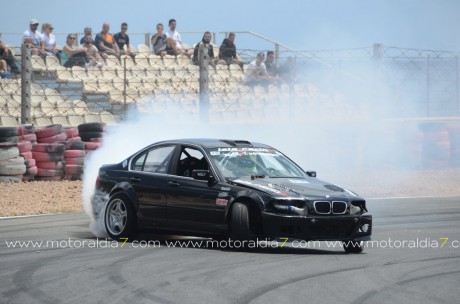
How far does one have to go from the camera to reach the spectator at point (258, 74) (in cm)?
2111

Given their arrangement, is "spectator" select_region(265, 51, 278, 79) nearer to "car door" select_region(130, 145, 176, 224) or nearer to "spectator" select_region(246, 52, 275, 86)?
"spectator" select_region(246, 52, 275, 86)

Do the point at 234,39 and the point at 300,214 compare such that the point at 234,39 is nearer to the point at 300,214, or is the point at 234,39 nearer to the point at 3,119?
the point at 3,119

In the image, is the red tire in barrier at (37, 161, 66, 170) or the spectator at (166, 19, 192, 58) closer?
the red tire in barrier at (37, 161, 66, 170)

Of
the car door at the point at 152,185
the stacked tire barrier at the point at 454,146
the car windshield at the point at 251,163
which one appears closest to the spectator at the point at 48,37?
the stacked tire barrier at the point at 454,146

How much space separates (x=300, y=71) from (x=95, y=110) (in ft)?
15.5

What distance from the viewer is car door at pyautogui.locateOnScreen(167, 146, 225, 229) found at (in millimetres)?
9773

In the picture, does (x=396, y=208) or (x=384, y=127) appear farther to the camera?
(x=384, y=127)

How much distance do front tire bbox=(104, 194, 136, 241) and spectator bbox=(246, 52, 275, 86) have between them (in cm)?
1065

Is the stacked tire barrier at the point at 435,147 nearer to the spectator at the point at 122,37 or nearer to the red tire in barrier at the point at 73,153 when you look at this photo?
the spectator at the point at 122,37

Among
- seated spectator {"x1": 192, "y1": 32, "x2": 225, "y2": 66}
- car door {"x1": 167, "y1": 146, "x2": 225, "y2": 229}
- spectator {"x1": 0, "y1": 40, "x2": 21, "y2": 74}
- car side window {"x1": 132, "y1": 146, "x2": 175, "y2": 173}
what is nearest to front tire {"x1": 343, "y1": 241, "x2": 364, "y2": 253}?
car door {"x1": 167, "y1": 146, "x2": 225, "y2": 229}

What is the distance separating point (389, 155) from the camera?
21688 millimetres

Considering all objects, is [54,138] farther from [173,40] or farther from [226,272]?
[226,272]

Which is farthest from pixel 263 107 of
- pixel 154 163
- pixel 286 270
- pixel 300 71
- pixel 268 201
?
pixel 286 270

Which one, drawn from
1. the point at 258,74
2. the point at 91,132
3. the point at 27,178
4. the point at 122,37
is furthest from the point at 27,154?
the point at 258,74
